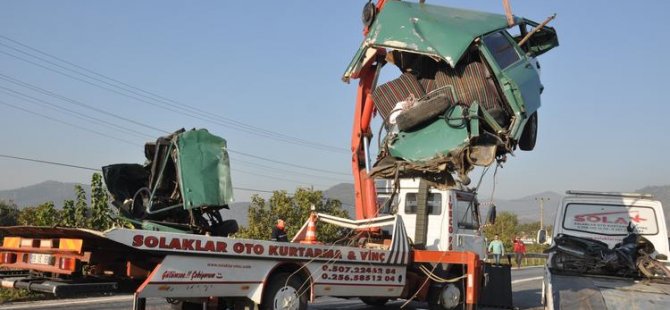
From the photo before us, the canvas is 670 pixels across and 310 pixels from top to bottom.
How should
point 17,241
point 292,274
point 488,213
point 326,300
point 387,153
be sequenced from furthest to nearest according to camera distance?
point 326,300 < point 488,213 < point 387,153 < point 292,274 < point 17,241

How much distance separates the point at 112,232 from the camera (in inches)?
231

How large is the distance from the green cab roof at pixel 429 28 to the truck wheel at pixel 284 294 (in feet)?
11.9

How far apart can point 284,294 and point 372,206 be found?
3414mm

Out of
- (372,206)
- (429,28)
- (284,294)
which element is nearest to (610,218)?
(372,206)

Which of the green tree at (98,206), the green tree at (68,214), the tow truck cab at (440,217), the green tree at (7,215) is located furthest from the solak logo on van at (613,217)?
the green tree at (7,215)

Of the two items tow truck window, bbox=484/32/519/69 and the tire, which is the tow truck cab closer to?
the tire

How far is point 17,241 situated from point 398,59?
5.97 m

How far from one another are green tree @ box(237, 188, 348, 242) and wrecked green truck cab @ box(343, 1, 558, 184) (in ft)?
47.0

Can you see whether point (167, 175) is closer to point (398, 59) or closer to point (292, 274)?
point (292, 274)

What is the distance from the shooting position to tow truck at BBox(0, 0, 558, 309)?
21.0ft

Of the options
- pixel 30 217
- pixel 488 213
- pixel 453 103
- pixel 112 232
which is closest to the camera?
pixel 112 232

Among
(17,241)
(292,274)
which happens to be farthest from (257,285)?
(17,241)

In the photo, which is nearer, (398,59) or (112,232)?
(112,232)

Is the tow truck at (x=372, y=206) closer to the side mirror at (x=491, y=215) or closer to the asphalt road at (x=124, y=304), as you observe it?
the side mirror at (x=491, y=215)
